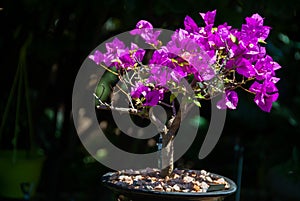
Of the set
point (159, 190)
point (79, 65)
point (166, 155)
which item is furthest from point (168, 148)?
point (79, 65)

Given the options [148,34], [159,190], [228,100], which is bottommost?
[159,190]

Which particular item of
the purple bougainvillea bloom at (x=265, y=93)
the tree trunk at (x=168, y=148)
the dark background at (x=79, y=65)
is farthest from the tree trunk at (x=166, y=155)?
the dark background at (x=79, y=65)

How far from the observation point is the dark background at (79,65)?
2439 millimetres

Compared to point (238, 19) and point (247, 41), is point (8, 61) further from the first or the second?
point (247, 41)

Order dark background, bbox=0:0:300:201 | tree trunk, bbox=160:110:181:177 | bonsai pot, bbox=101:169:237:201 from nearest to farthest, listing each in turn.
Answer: bonsai pot, bbox=101:169:237:201 < tree trunk, bbox=160:110:181:177 < dark background, bbox=0:0:300:201

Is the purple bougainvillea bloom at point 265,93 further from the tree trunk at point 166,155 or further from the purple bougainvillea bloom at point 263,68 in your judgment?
the tree trunk at point 166,155

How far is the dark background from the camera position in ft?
8.00

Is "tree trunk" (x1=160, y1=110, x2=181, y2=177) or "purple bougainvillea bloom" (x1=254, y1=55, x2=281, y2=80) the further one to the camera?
"tree trunk" (x1=160, y1=110, x2=181, y2=177)

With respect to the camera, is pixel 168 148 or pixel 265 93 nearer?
pixel 265 93

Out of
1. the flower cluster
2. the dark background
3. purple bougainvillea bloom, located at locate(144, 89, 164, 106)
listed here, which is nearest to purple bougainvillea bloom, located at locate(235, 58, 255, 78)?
the flower cluster

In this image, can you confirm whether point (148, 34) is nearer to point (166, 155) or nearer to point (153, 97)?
point (153, 97)

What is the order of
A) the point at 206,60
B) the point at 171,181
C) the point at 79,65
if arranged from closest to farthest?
the point at 206,60 < the point at 171,181 < the point at 79,65

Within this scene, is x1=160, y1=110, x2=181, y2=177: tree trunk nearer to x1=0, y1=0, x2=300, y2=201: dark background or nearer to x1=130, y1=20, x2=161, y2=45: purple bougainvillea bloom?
x1=130, y1=20, x2=161, y2=45: purple bougainvillea bloom

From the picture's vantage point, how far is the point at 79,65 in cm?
285
